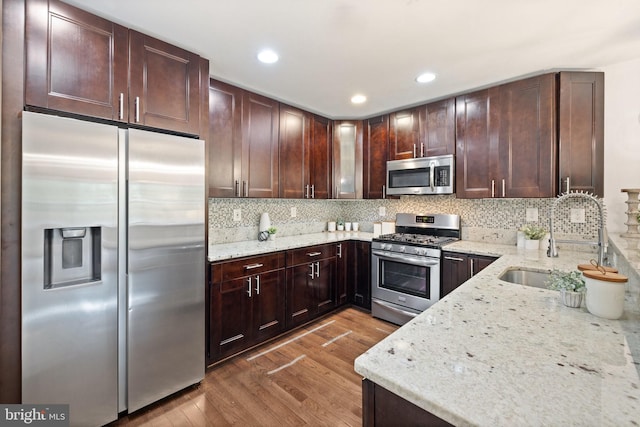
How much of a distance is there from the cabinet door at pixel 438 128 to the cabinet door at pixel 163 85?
233 centimetres

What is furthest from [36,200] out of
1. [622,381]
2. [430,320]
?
[622,381]

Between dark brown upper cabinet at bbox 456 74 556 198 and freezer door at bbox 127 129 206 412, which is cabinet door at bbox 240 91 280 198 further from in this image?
dark brown upper cabinet at bbox 456 74 556 198

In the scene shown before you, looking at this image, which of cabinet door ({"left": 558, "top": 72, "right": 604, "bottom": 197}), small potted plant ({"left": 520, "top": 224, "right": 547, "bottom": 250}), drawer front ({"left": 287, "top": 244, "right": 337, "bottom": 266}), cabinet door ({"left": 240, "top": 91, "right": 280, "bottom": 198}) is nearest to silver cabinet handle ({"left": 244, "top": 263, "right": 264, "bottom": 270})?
drawer front ({"left": 287, "top": 244, "right": 337, "bottom": 266})

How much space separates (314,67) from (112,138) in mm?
1568

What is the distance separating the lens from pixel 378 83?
8.77ft

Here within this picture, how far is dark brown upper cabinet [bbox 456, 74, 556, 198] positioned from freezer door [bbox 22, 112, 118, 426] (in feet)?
9.76

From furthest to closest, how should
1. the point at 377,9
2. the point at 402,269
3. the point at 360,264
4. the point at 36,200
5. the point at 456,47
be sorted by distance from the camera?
the point at 360,264
the point at 402,269
the point at 456,47
the point at 377,9
the point at 36,200

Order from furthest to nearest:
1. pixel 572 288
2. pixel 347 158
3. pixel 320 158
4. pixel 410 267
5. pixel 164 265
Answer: pixel 347 158
pixel 320 158
pixel 410 267
pixel 164 265
pixel 572 288

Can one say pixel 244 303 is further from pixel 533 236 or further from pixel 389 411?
pixel 533 236

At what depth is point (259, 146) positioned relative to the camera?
2.87 metres

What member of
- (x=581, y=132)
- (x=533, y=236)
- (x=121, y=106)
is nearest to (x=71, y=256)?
(x=121, y=106)

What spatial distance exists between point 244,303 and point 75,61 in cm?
199

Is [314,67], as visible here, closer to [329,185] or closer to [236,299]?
[329,185]

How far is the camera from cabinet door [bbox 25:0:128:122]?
150 cm
